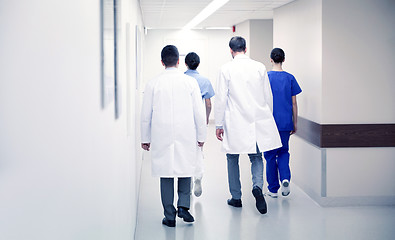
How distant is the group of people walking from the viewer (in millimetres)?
4582

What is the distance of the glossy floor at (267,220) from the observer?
4.55m

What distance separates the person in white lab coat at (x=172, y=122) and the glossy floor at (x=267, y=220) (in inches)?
22.5

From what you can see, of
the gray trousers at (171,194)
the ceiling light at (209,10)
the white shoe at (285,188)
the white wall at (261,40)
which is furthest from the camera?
the white wall at (261,40)

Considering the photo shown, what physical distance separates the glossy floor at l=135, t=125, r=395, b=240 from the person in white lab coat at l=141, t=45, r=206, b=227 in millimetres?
571

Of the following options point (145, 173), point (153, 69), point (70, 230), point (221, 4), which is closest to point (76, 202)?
point (70, 230)

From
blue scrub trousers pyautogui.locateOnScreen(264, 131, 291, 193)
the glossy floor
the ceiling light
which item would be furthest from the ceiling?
the glossy floor

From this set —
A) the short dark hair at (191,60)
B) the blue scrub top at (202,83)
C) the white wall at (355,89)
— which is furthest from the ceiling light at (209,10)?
the white wall at (355,89)

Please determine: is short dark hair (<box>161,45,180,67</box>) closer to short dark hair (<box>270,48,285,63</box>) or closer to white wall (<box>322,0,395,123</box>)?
short dark hair (<box>270,48,285,63</box>)

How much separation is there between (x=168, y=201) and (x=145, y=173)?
308 centimetres

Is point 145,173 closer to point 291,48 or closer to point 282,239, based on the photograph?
point 291,48

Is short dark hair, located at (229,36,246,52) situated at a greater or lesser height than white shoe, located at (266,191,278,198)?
greater

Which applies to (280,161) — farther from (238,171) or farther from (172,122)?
(172,122)

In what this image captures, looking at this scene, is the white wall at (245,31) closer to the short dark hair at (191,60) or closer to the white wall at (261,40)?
the white wall at (261,40)

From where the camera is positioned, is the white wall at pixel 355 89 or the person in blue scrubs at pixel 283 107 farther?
the person in blue scrubs at pixel 283 107
